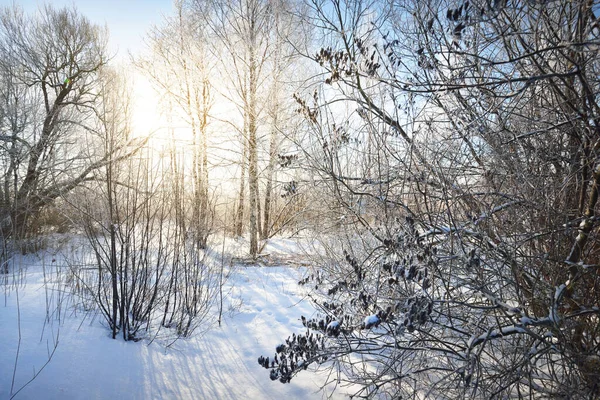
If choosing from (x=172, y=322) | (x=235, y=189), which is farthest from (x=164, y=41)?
(x=172, y=322)

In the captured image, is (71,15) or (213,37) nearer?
(213,37)

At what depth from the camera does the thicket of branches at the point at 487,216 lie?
171 cm

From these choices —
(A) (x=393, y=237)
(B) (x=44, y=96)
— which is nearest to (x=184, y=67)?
(B) (x=44, y=96)

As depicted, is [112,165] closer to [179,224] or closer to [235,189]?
[179,224]

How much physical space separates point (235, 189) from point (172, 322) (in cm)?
439

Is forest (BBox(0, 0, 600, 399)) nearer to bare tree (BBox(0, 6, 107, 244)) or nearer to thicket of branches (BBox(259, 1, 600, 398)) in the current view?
thicket of branches (BBox(259, 1, 600, 398))

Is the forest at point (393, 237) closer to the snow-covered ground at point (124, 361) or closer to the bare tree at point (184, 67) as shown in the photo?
the snow-covered ground at point (124, 361)

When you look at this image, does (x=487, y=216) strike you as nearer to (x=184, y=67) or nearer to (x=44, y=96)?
(x=184, y=67)

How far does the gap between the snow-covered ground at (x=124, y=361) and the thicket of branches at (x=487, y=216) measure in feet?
3.24

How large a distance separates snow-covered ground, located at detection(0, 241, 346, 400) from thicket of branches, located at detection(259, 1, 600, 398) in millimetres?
989

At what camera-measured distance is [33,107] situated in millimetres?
9945

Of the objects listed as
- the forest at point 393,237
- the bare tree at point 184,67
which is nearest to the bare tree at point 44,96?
the bare tree at point 184,67

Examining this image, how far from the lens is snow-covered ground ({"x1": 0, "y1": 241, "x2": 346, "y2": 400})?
231 centimetres

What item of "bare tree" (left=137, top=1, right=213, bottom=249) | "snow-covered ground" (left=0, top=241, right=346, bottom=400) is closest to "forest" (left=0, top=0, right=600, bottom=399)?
"snow-covered ground" (left=0, top=241, right=346, bottom=400)
